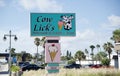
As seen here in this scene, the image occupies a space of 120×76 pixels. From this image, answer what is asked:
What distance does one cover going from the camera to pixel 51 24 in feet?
86.2

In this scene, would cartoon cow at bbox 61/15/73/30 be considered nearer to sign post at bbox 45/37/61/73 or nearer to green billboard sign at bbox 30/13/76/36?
green billboard sign at bbox 30/13/76/36

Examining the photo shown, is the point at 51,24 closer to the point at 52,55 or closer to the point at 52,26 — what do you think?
the point at 52,26

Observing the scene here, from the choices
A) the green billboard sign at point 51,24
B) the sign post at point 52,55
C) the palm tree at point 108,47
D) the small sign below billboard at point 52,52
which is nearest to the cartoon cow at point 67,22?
the green billboard sign at point 51,24

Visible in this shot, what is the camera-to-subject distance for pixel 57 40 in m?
26.2

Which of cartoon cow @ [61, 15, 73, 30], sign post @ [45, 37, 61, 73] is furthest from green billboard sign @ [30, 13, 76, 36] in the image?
sign post @ [45, 37, 61, 73]

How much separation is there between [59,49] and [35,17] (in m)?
3.55

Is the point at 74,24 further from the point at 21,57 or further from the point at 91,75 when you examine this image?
the point at 21,57

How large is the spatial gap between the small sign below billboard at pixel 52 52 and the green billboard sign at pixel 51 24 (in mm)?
1693

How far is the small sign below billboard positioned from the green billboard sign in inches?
66.7

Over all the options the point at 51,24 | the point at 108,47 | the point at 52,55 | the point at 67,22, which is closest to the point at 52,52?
the point at 52,55

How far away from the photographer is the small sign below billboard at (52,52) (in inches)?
960

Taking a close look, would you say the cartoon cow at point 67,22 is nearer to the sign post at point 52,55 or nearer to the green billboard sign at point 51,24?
the green billboard sign at point 51,24

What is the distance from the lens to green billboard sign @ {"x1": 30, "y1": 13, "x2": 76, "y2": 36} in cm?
2600

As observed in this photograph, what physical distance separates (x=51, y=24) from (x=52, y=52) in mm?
2813
